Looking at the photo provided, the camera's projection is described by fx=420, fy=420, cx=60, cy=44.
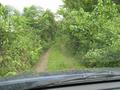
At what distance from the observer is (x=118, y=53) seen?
9.05 m

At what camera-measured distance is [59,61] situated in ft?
45.8

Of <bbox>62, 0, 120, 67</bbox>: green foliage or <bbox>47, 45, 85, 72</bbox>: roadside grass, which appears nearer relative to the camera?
<bbox>62, 0, 120, 67</bbox>: green foliage

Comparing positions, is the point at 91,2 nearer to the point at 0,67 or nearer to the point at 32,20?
the point at 32,20

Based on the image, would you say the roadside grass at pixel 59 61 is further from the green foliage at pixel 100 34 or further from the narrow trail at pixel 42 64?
the green foliage at pixel 100 34

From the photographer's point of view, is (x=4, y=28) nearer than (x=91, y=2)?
Yes

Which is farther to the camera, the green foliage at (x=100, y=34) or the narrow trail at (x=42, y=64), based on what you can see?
the narrow trail at (x=42, y=64)

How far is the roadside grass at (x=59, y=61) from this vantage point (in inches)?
470

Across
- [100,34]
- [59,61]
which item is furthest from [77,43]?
[100,34]

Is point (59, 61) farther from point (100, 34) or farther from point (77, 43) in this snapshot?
point (100, 34)

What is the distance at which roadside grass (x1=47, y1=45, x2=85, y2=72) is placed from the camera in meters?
11.9

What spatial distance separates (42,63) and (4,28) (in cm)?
636

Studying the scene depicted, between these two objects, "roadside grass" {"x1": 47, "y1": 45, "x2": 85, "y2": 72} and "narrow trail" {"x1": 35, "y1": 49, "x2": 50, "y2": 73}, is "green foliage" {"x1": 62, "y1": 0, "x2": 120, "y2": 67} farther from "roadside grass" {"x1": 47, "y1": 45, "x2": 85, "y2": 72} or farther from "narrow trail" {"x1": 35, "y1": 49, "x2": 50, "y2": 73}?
"narrow trail" {"x1": 35, "y1": 49, "x2": 50, "y2": 73}

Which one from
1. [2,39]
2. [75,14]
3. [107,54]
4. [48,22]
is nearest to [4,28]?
[2,39]

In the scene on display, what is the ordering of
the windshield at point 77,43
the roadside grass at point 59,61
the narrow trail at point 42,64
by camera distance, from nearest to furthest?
the windshield at point 77,43 < the roadside grass at point 59,61 < the narrow trail at point 42,64
